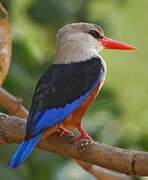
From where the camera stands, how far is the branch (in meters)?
3.05

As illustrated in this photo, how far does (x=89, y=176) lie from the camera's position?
15.0 ft

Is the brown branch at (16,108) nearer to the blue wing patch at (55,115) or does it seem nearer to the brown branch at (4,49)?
the brown branch at (4,49)

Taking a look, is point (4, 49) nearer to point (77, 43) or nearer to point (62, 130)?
point (77, 43)

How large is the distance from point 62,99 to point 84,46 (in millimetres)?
484

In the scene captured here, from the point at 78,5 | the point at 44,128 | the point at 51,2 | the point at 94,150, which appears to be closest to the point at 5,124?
the point at 44,128

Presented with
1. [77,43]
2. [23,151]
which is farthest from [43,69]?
[23,151]

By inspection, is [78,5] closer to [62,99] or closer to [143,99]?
[143,99]

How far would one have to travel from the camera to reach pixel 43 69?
16.4 feet

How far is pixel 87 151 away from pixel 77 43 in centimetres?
85

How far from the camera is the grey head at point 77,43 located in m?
3.84

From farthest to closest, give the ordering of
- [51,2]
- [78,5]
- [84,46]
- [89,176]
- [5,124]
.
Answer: [78,5]
[51,2]
[89,176]
[84,46]
[5,124]

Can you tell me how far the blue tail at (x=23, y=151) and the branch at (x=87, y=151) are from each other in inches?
3.8

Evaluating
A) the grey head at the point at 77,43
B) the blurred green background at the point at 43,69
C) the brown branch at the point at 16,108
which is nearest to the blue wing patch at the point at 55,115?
the grey head at the point at 77,43

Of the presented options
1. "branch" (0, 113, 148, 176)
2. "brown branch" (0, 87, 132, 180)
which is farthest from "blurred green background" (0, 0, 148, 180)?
"branch" (0, 113, 148, 176)
